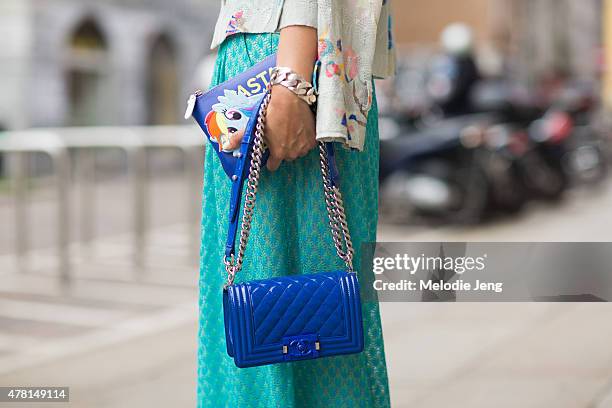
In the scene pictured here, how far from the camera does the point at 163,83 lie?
660 inches

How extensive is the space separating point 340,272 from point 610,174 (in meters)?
13.4

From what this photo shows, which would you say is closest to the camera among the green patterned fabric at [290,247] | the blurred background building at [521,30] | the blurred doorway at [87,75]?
the green patterned fabric at [290,247]

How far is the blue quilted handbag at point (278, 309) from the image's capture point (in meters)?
1.66

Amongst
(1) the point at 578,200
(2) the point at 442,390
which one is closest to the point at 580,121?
(1) the point at 578,200

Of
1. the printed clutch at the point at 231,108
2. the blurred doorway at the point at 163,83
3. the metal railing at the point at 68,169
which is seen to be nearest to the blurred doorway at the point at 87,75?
the blurred doorway at the point at 163,83

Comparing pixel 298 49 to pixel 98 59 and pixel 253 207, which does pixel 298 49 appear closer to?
pixel 253 207

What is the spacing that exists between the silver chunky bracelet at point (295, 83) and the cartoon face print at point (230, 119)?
0.06m

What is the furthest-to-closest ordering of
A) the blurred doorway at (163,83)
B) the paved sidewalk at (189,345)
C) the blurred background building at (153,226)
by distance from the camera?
the blurred doorway at (163,83)
the blurred background building at (153,226)
the paved sidewalk at (189,345)

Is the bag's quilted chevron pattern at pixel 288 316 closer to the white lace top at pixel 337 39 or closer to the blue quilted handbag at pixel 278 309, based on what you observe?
the blue quilted handbag at pixel 278 309

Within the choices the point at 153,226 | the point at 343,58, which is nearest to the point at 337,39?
the point at 343,58

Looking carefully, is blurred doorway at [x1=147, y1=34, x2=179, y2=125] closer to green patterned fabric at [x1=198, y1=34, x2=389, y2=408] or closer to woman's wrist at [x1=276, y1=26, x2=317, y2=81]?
green patterned fabric at [x1=198, y1=34, x2=389, y2=408]

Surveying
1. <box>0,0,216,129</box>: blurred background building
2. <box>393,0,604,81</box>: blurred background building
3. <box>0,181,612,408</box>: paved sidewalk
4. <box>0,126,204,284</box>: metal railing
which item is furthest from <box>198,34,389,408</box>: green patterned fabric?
<box>0,0,216,129</box>: blurred background building

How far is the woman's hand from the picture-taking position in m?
1.65

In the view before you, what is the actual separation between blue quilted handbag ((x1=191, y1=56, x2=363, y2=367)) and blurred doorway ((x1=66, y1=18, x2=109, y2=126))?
43.0ft
